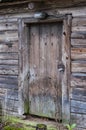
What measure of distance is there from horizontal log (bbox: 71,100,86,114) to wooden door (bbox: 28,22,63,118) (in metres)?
0.42

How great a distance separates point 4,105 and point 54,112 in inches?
51.2

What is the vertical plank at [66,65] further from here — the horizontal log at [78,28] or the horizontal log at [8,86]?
the horizontal log at [8,86]

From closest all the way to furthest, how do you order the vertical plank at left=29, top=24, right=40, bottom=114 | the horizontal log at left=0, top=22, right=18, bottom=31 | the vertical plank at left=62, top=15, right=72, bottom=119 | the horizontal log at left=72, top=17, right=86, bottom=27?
the horizontal log at left=72, top=17, right=86, bottom=27, the vertical plank at left=62, top=15, right=72, bottom=119, the vertical plank at left=29, top=24, right=40, bottom=114, the horizontal log at left=0, top=22, right=18, bottom=31

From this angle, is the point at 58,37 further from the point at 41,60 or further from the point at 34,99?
the point at 34,99

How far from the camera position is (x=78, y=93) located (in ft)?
17.1

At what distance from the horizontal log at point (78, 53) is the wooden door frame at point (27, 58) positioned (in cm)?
8

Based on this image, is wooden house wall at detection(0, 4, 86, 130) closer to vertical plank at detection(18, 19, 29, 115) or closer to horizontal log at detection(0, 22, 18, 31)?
horizontal log at detection(0, 22, 18, 31)

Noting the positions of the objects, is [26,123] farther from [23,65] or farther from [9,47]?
[9,47]

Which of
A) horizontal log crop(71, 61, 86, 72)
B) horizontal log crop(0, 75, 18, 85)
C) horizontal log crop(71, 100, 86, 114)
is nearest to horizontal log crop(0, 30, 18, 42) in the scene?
horizontal log crop(0, 75, 18, 85)

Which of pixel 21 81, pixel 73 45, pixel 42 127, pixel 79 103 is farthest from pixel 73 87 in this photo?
pixel 42 127

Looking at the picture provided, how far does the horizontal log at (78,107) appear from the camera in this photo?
16.9 feet

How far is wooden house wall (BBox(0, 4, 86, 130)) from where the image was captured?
5113 millimetres

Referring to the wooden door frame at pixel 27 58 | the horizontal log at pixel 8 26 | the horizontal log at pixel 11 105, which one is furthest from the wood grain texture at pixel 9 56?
the horizontal log at pixel 11 105

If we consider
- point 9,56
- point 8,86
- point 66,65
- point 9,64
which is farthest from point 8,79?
point 66,65
